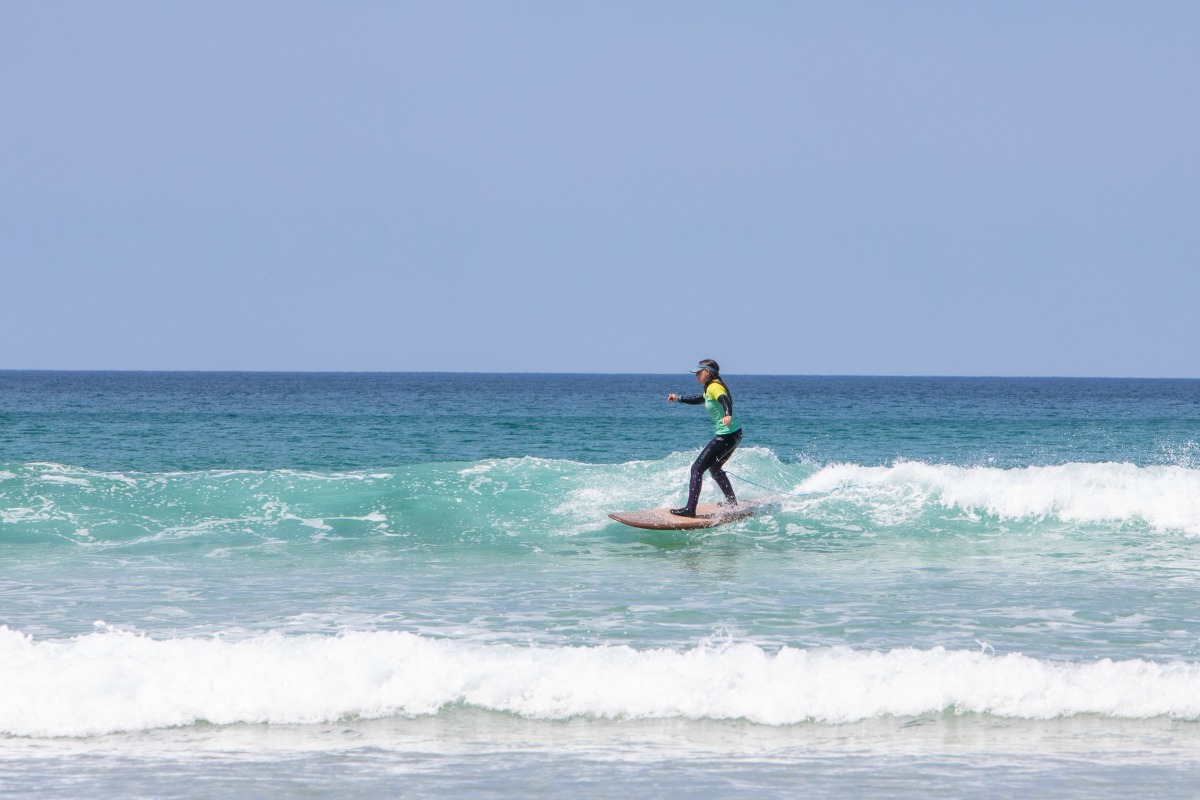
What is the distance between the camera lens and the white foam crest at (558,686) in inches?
260

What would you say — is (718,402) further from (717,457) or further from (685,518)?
(685,518)

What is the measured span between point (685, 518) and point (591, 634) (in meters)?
5.71

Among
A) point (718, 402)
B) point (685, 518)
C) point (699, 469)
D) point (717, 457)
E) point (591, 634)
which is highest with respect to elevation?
point (718, 402)

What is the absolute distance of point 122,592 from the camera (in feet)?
33.8

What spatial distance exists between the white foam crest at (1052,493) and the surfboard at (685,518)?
2.21 metres

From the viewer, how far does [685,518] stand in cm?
1404

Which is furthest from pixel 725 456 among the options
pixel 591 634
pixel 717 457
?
pixel 591 634

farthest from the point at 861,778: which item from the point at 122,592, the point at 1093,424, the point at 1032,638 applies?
the point at 1093,424

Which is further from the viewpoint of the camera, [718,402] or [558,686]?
[718,402]

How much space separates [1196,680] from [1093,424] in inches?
1876

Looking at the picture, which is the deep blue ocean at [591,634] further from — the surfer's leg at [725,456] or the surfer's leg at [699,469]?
the surfer's leg at [725,456]

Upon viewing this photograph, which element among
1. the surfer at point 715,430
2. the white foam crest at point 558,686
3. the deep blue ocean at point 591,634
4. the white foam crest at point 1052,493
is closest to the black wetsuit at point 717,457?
the surfer at point 715,430

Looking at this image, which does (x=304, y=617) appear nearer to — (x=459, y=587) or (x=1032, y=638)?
(x=459, y=587)

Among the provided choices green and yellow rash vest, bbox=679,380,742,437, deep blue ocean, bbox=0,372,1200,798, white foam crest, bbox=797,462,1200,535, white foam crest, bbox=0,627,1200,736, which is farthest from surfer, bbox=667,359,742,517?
white foam crest, bbox=0,627,1200,736
